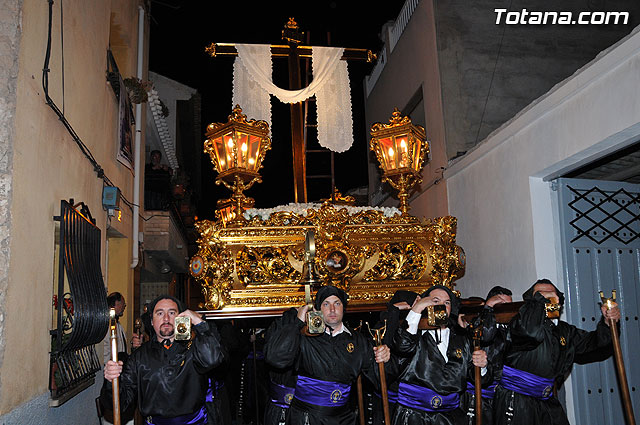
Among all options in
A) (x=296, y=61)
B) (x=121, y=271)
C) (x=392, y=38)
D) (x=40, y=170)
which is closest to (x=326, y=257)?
(x=40, y=170)

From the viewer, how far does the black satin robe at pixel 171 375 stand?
168 inches

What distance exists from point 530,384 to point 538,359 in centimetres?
22

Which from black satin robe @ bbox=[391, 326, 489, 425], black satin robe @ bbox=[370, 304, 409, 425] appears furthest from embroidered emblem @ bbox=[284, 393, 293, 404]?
black satin robe @ bbox=[391, 326, 489, 425]

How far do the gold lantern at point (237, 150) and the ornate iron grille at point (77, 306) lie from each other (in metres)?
1.42

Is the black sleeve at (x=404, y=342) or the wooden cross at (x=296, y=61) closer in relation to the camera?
the black sleeve at (x=404, y=342)

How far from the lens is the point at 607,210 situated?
20.6 ft

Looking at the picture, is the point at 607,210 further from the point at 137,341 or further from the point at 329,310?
the point at 137,341

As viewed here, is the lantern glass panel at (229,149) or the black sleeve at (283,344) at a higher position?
the lantern glass panel at (229,149)

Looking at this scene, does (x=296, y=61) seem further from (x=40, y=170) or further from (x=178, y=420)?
(x=178, y=420)

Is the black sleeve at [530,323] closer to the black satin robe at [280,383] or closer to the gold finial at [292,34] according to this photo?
the black satin robe at [280,383]

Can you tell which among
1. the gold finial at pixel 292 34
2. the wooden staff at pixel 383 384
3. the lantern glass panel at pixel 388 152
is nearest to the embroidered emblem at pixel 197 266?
the wooden staff at pixel 383 384

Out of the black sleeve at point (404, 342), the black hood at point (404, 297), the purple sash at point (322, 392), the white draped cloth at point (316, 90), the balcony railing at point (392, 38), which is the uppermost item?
the balcony railing at point (392, 38)

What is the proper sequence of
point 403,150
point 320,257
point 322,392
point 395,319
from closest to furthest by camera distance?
point 322,392
point 395,319
point 320,257
point 403,150

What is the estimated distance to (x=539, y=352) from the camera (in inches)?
196
